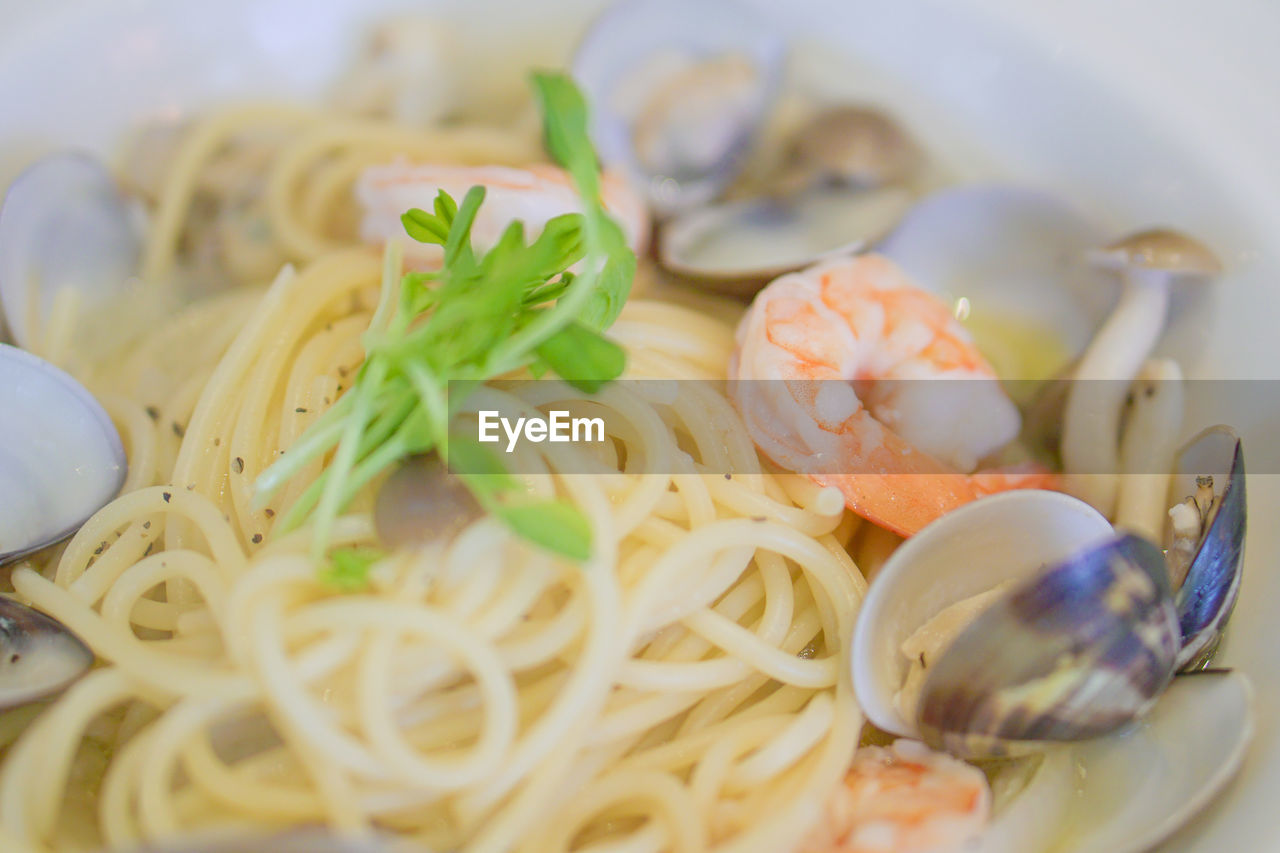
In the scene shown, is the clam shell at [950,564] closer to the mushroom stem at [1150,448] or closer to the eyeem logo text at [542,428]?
the mushroom stem at [1150,448]

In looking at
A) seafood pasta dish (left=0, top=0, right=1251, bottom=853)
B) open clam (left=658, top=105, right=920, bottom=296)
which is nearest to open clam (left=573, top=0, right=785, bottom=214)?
open clam (left=658, top=105, right=920, bottom=296)

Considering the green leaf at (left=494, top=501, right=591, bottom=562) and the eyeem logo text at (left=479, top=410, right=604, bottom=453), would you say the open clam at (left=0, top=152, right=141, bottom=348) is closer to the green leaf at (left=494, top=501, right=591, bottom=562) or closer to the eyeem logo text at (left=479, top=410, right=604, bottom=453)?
the eyeem logo text at (left=479, top=410, right=604, bottom=453)

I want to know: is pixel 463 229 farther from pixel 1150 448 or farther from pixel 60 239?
pixel 1150 448

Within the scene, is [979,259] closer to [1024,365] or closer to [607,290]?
[1024,365]

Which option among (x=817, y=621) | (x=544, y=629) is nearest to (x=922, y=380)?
(x=817, y=621)

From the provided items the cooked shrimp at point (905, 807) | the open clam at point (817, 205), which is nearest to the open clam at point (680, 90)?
the open clam at point (817, 205)

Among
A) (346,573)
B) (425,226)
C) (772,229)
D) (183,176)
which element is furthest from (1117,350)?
(183,176)
